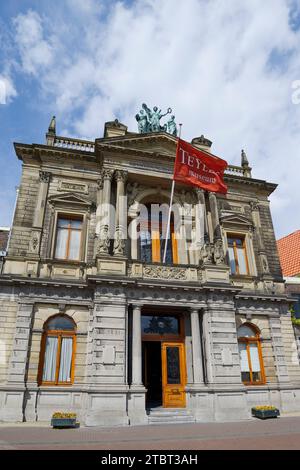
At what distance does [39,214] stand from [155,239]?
6.29m

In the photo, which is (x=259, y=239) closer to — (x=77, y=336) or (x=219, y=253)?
(x=219, y=253)

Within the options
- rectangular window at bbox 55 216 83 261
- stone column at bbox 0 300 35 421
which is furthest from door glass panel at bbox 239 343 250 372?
stone column at bbox 0 300 35 421

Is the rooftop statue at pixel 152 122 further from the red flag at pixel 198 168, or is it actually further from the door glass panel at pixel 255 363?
the door glass panel at pixel 255 363

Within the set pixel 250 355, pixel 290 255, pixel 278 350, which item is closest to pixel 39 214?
pixel 250 355

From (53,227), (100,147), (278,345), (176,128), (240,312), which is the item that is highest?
(176,128)

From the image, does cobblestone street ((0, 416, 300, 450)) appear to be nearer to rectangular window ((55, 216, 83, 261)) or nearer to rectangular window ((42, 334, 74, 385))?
rectangular window ((42, 334, 74, 385))

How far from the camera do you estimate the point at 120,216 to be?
17.6 meters

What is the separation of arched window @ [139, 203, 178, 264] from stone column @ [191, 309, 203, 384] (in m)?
3.48

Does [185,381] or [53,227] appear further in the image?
[53,227]

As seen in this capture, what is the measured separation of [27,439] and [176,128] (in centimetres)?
1829

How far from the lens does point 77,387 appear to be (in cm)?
1470

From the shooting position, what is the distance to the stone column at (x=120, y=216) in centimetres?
1647
